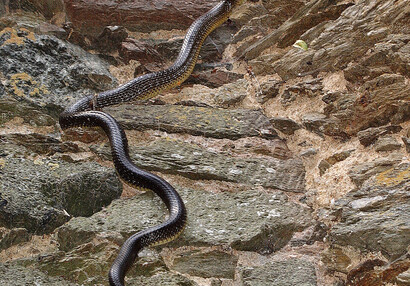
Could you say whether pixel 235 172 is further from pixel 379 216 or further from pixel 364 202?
pixel 379 216

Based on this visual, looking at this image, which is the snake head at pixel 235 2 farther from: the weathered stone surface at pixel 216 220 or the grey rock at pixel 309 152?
the weathered stone surface at pixel 216 220

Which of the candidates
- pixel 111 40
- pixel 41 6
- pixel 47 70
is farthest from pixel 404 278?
pixel 41 6

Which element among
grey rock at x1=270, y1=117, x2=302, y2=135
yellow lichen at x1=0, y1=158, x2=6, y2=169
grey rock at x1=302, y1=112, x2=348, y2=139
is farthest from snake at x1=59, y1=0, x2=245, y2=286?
grey rock at x1=302, y1=112, x2=348, y2=139

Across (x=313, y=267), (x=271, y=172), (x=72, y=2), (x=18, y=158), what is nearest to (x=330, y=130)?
(x=271, y=172)

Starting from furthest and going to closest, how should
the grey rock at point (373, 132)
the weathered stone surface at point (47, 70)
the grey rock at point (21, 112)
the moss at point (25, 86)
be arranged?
the weathered stone surface at point (47, 70) → the moss at point (25, 86) → the grey rock at point (21, 112) → the grey rock at point (373, 132)

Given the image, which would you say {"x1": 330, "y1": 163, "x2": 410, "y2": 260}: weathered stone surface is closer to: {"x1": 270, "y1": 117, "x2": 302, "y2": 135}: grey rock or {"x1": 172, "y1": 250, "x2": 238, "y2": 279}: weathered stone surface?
{"x1": 172, "y1": 250, "x2": 238, "y2": 279}: weathered stone surface

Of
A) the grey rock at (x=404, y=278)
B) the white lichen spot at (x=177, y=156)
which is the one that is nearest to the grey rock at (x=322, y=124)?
the white lichen spot at (x=177, y=156)
